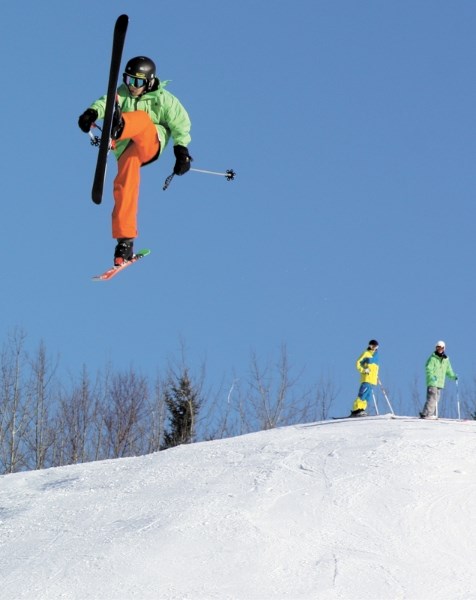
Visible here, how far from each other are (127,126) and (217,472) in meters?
5.83

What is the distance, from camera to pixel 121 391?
42000 millimetres

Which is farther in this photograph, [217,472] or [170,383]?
[170,383]

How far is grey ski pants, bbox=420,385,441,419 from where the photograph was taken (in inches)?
788

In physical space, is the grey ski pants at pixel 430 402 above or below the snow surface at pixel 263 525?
above

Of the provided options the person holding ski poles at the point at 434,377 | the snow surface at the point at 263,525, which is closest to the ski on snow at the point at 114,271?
the snow surface at the point at 263,525

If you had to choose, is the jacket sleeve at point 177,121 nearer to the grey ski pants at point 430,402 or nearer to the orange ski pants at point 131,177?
the orange ski pants at point 131,177

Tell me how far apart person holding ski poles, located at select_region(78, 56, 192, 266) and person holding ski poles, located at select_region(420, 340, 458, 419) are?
1084cm

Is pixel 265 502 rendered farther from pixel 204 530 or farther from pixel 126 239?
pixel 126 239

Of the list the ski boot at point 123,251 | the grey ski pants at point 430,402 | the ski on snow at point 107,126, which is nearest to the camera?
the ski on snow at point 107,126

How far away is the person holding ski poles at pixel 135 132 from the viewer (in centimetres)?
982

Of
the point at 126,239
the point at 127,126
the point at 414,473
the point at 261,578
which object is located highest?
the point at 127,126

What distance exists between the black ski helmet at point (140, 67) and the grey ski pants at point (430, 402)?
38.1 feet

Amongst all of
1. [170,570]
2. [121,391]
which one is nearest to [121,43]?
[170,570]

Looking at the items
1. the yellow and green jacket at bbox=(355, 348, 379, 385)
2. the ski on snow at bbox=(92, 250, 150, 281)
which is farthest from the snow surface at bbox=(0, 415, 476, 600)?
the yellow and green jacket at bbox=(355, 348, 379, 385)
